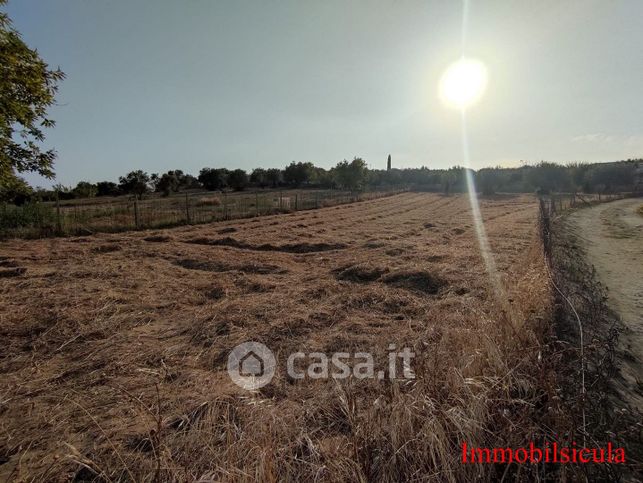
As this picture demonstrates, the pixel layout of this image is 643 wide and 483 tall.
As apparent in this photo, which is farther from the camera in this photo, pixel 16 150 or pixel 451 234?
pixel 451 234

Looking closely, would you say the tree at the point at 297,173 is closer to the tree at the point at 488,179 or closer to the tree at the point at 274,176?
the tree at the point at 274,176

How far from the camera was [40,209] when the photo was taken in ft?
46.8

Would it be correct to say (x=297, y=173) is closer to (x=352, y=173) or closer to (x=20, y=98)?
(x=352, y=173)

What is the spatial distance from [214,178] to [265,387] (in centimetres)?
7780

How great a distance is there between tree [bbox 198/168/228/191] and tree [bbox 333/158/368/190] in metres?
35.1

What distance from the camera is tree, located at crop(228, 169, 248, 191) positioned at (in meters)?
74.3

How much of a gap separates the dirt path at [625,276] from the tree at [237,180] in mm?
67378

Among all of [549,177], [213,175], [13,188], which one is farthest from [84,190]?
[549,177]

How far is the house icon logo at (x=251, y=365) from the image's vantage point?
343 centimetres

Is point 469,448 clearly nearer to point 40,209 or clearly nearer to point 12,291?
point 12,291

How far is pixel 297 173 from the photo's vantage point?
270ft

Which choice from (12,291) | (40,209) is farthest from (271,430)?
(40,209)

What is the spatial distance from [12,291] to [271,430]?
6.98 meters

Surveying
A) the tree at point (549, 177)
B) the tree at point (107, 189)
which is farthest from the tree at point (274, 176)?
the tree at point (549, 177)
